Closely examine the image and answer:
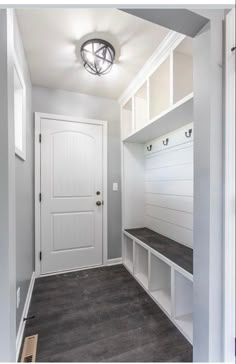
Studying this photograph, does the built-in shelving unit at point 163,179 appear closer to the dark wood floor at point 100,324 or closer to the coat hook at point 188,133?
the coat hook at point 188,133

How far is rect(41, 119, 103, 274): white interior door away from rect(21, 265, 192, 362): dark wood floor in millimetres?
371

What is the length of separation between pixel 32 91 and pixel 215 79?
2.25 meters

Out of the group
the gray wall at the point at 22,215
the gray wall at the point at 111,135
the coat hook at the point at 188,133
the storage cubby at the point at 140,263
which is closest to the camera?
the gray wall at the point at 22,215

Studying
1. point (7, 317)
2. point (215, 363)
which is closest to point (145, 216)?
point (215, 363)

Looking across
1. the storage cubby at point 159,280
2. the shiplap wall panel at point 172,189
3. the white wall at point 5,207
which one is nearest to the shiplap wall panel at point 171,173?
the shiplap wall panel at point 172,189

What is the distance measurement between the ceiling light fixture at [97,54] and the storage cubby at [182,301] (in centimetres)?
207

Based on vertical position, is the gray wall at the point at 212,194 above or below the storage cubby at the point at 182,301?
above

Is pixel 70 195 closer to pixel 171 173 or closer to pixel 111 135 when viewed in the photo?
pixel 111 135

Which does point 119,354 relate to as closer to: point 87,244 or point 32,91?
point 87,244

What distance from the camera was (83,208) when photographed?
2549 millimetres

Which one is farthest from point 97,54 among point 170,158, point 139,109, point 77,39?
point 170,158

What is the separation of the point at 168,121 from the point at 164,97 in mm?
458

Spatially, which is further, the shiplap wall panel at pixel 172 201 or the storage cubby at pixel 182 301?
the shiplap wall panel at pixel 172 201

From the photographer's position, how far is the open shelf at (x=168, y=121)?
1.46 meters
